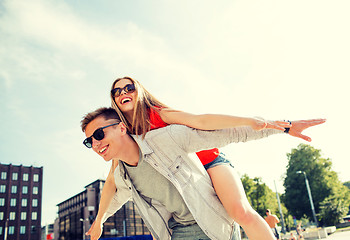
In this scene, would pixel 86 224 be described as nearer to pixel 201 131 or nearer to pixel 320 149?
pixel 320 149

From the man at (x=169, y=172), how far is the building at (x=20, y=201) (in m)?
79.2

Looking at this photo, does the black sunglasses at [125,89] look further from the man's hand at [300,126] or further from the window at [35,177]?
the window at [35,177]

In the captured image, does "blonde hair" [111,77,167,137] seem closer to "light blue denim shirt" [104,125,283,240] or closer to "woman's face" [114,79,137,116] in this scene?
"woman's face" [114,79,137,116]

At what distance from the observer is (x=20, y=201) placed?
71562 millimetres

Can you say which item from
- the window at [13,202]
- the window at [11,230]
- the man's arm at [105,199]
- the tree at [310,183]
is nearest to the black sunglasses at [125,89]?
the man's arm at [105,199]

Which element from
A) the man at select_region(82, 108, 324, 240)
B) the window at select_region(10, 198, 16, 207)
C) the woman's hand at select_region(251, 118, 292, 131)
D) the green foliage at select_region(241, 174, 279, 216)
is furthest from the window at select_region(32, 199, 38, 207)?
the woman's hand at select_region(251, 118, 292, 131)

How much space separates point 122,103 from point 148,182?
0.78m

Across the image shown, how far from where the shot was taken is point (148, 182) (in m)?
2.31

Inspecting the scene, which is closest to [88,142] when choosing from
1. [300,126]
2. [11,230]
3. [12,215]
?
[300,126]

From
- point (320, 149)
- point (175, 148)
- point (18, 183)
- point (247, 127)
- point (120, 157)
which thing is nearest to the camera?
point (247, 127)

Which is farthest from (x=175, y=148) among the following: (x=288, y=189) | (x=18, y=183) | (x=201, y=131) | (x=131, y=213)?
(x=18, y=183)

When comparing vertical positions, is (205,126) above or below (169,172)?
above

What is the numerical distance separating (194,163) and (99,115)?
97cm

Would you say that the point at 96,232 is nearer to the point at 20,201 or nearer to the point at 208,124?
the point at 208,124
